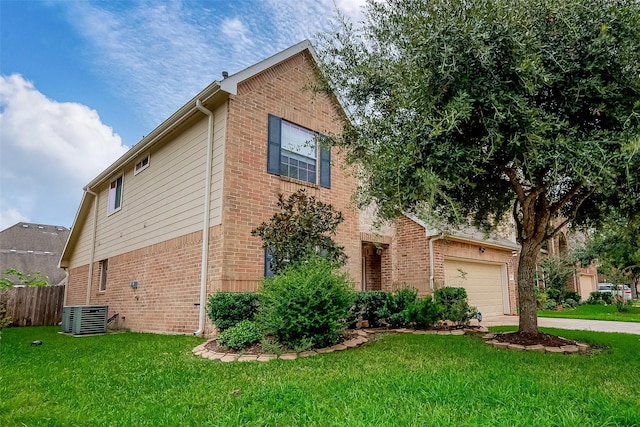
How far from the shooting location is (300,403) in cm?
387

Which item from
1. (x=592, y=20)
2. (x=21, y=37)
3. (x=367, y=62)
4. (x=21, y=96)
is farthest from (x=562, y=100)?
(x=21, y=96)

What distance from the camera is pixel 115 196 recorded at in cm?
1498

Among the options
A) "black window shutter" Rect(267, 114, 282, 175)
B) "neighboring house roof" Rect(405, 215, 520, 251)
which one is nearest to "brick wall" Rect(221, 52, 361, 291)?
"black window shutter" Rect(267, 114, 282, 175)

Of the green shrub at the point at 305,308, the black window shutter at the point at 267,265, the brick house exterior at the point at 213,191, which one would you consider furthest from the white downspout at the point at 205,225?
the green shrub at the point at 305,308

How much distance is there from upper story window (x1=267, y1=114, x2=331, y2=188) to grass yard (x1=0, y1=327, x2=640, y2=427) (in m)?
5.23

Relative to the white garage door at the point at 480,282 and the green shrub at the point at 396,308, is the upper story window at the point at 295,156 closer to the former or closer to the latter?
the green shrub at the point at 396,308

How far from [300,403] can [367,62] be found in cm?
595

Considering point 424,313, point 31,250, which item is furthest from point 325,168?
point 31,250

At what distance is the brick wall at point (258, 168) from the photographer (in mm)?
8938

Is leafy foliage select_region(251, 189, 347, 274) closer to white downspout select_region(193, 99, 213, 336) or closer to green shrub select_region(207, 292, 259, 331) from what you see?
green shrub select_region(207, 292, 259, 331)

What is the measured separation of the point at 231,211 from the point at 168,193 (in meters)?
3.33

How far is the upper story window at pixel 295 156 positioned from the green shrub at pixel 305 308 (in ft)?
12.8

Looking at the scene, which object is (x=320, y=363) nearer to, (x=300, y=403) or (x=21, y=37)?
(x=300, y=403)

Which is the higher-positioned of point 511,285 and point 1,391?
point 511,285
